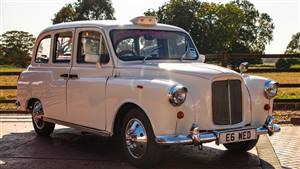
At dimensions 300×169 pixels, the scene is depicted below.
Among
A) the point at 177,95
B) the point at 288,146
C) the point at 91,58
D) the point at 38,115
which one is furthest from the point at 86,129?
the point at 288,146

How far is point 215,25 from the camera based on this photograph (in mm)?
82438

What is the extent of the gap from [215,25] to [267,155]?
7715 centimetres

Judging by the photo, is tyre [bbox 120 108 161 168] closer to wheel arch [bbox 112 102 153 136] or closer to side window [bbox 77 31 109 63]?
wheel arch [bbox 112 102 153 136]

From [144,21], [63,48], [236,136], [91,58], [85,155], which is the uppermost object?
[144,21]

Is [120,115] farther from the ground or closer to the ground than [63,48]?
closer to the ground

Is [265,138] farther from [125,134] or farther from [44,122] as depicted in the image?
[44,122]

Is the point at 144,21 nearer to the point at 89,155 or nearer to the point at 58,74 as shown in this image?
the point at 58,74

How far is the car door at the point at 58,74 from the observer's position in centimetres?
762

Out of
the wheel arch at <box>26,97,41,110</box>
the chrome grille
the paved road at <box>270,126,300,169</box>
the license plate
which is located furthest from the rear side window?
the paved road at <box>270,126,300,169</box>

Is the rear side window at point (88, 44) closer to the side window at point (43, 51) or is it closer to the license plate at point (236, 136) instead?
the side window at point (43, 51)

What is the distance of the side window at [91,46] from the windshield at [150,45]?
0.67 feet

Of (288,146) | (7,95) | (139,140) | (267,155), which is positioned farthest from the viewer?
(7,95)

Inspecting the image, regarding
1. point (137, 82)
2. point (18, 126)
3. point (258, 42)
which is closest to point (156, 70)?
point (137, 82)

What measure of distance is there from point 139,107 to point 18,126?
4891mm
